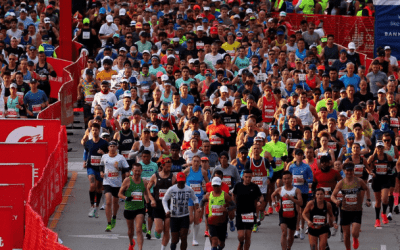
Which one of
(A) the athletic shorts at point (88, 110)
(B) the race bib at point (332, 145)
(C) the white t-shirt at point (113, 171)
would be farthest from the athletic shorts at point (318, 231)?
(A) the athletic shorts at point (88, 110)

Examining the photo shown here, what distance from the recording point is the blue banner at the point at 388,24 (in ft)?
→ 88.9

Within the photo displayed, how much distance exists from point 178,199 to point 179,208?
18cm

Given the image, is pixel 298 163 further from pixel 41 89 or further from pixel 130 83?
pixel 41 89

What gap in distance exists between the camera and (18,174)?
19.0 m

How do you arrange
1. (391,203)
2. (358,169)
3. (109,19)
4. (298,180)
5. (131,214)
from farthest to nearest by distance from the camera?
(109,19)
(391,203)
(358,169)
(298,180)
(131,214)

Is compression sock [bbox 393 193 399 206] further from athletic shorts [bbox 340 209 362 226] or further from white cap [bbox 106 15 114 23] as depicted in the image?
white cap [bbox 106 15 114 23]

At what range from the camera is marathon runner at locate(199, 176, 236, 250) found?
655 inches

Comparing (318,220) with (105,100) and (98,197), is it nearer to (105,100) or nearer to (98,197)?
(98,197)

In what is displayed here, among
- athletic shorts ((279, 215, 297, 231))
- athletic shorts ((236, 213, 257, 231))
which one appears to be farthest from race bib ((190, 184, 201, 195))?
athletic shorts ((279, 215, 297, 231))

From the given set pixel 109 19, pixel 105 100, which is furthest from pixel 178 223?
pixel 109 19

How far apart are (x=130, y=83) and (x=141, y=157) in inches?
200

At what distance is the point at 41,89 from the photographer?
25.9 metres

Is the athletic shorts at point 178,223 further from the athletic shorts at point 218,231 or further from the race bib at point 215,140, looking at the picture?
the race bib at point 215,140

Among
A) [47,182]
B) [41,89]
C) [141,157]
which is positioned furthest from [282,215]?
[41,89]
